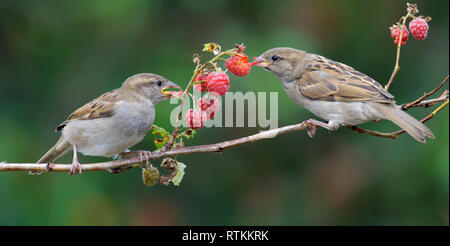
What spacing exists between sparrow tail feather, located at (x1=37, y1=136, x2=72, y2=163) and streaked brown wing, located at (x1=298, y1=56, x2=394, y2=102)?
1845 mm

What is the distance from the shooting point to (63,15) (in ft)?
24.5

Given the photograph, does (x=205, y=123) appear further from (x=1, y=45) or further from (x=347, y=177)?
(x=1, y=45)

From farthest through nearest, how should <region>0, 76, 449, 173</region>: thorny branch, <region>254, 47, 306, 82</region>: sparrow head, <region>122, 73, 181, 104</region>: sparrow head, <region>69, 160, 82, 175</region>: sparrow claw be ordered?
<region>254, 47, 306, 82</region>: sparrow head, <region>122, 73, 181, 104</region>: sparrow head, <region>69, 160, 82, 175</region>: sparrow claw, <region>0, 76, 449, 173</region>: thorny branch

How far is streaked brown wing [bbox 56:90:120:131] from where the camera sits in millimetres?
4473

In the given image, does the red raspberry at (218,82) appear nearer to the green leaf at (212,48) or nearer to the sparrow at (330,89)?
the green leaf at (212,48)

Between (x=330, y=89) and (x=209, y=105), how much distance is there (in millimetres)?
1552

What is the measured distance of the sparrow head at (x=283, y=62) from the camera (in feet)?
15.4

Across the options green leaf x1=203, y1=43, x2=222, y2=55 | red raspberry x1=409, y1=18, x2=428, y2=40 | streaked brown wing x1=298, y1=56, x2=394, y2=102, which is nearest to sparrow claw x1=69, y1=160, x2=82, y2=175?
green leaf x1=203, y1=43, x2=222, y2=55

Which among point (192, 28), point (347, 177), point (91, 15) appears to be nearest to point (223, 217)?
point (347, 177)

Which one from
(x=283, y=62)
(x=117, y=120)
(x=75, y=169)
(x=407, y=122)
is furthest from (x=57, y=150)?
(x=407, y=122)

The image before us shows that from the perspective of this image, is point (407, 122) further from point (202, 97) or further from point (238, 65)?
point (202, 97)

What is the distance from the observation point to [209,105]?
340cm

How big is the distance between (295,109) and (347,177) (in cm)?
138

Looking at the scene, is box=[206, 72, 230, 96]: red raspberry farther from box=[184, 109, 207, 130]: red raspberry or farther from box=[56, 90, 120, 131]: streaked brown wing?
box=[56, 90, 120, 131]: streaked brown wing
